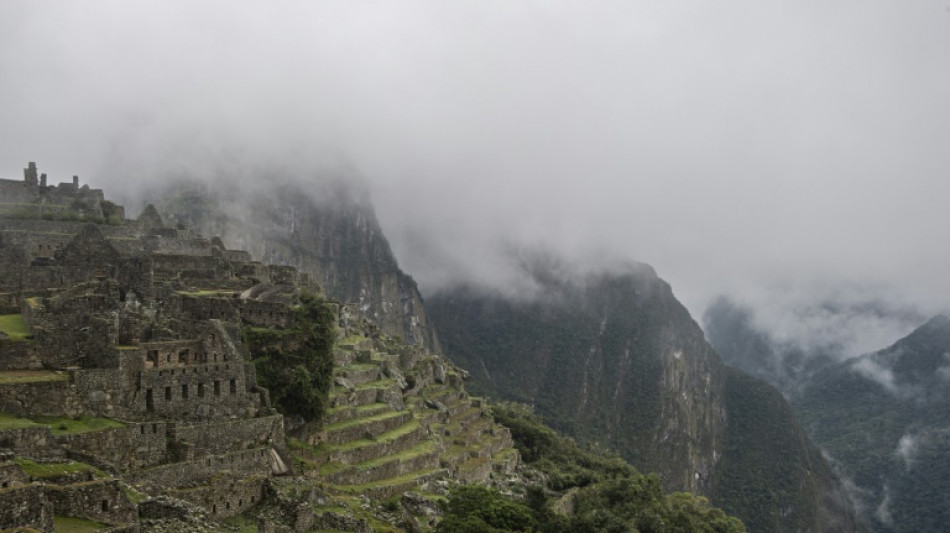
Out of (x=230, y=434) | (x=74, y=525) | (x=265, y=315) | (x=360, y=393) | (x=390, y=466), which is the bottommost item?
(x=74, y=525)

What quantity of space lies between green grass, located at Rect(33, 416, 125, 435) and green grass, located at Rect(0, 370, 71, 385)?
43.4 inches

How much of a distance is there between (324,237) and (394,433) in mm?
122365

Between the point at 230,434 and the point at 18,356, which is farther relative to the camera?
the point at 230,434

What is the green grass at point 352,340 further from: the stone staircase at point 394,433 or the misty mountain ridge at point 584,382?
the misty mountain ridge at point 584,382

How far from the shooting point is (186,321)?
26297mm

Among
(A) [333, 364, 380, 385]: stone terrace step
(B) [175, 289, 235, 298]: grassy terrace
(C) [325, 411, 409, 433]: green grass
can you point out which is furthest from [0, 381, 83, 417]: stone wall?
(A) [333, 364, 380, 385]: stone terrace step

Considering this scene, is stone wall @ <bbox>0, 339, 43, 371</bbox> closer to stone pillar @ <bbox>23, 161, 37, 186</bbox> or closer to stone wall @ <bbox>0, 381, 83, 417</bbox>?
stone wall @ <bbox>0, 381, 83, 417</bbox>

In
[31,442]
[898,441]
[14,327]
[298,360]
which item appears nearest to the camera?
[31,442]

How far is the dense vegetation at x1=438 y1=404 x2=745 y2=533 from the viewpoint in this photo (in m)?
30.9

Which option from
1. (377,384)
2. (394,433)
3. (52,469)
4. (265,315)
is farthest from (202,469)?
(377,384)

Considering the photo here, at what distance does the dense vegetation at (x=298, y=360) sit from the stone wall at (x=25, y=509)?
524 inches

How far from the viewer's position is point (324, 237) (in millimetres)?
157125

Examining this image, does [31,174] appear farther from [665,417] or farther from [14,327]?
[665,417]

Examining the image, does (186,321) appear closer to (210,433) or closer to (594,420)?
(210,433)
